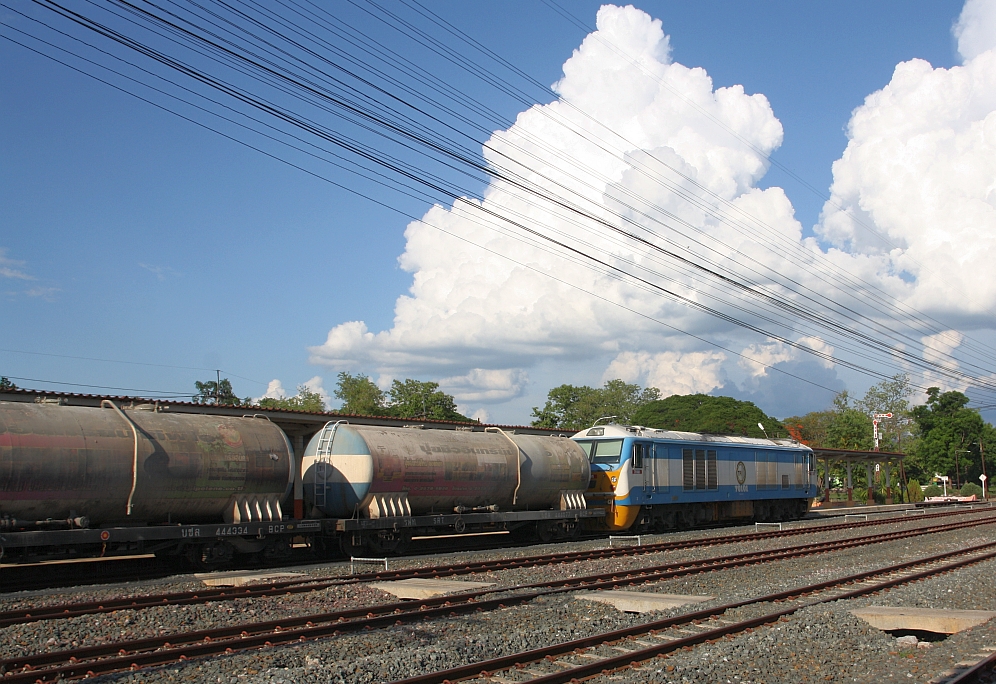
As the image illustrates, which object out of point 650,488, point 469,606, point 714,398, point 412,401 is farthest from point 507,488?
point 714,398

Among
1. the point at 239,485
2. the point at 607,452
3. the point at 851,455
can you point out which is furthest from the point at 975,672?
the point at 851,455

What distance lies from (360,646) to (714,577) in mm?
9218

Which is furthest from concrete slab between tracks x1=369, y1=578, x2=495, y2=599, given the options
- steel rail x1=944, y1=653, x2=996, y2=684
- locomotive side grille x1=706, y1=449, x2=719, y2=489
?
locomotive side grille x1=706, y1=449, x2=719, y2=489

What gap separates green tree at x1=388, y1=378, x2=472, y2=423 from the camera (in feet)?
281

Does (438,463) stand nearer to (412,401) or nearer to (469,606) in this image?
(469,606)

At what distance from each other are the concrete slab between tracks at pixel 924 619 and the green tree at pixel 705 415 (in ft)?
298

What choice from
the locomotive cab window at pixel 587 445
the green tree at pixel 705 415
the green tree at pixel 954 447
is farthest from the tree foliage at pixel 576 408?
the locomotive cab window at pixel 587 445

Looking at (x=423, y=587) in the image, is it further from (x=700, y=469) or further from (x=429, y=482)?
(x=700, y=469)

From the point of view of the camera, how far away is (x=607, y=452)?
2738cm

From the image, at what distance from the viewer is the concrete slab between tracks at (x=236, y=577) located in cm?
1519

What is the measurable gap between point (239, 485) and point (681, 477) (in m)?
16.8

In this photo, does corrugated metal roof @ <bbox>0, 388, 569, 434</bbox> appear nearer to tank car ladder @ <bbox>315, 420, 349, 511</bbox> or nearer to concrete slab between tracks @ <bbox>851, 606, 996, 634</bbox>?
tank car ladder @ <bbox>315, 420, 349, 511</bbox>

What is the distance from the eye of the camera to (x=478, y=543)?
81.8 feet

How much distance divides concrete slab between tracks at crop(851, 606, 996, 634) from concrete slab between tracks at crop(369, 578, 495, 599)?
621 centimetres
